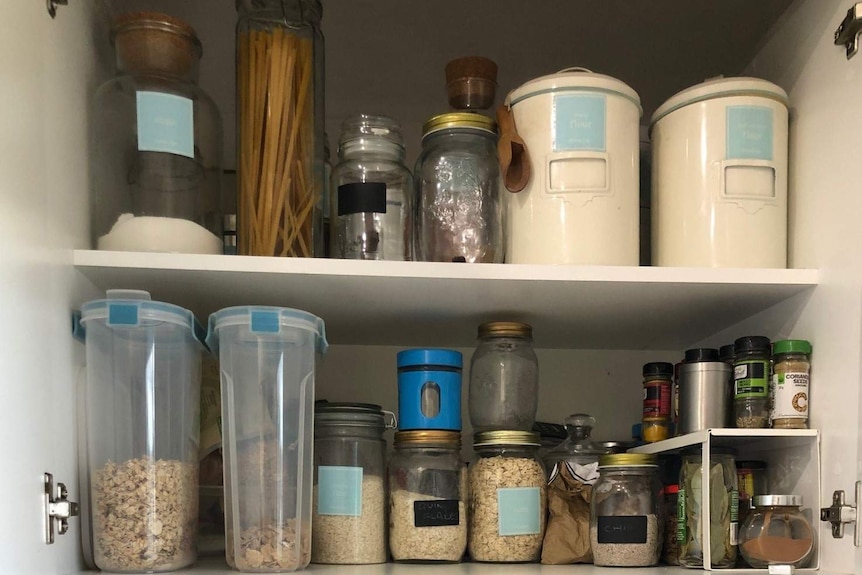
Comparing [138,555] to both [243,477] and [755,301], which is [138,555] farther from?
[755,301]

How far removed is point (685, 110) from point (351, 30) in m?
0.63

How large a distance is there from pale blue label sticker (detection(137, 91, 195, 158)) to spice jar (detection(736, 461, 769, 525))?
2.87ft

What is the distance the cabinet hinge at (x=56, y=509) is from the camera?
2.82 feet

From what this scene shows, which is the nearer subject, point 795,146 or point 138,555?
point 138,555

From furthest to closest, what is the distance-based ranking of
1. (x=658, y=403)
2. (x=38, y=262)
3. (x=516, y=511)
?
(x=658, y=403) < (x=516, y=511) < (x=38, y=262)

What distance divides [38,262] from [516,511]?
66cm

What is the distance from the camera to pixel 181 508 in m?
0.95

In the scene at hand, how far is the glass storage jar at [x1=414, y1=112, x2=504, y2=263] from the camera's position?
42.9 inches

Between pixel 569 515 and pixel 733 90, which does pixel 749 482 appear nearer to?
pixel 569 515

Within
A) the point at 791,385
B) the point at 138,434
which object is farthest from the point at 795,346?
the point at 138,434

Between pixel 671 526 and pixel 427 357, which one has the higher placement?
pixel 427 357

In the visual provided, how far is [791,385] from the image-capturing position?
102 centimetres

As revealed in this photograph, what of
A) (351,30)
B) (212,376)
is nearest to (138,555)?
(212,376)

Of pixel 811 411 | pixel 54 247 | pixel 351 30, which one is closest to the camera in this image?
pixel 54 247
